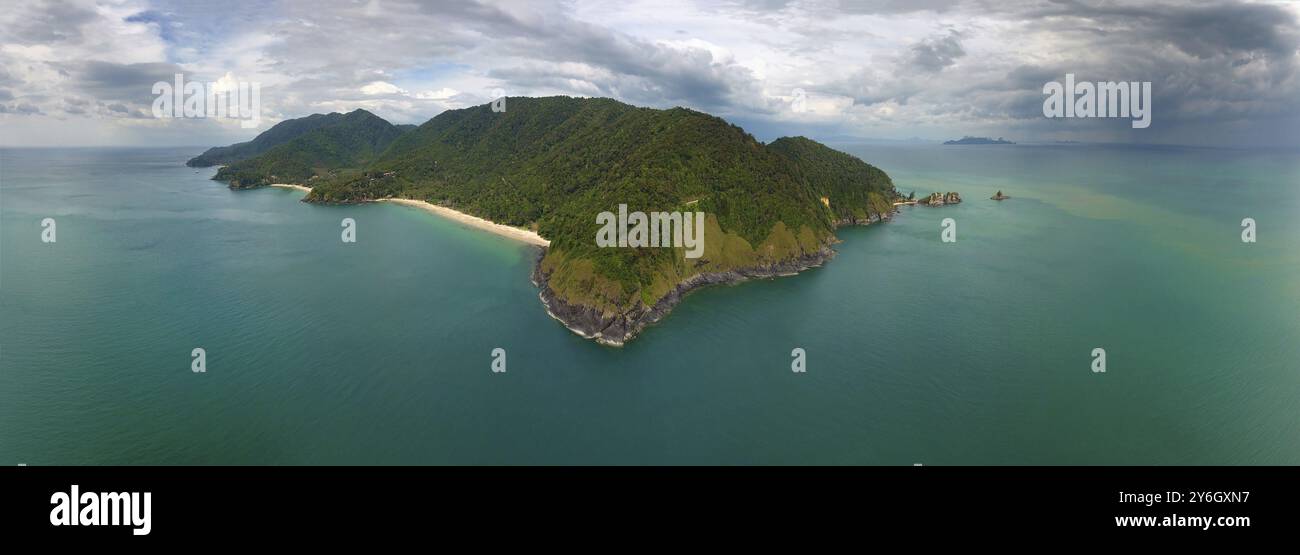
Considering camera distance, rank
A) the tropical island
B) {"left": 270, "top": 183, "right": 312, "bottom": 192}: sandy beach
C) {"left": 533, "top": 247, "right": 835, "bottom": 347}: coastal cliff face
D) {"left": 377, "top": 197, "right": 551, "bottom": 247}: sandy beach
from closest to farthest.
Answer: {"left": 533, "top": 247, "right": 835, "bottom": 347}: coastal cliff face, the tropical island, {"left": 377, "top": 197, "right": 551, "bottom": 247}: sandy beach, {"left": 270, "top": 183, "right": 312, "bottom": 192}: sandy beach

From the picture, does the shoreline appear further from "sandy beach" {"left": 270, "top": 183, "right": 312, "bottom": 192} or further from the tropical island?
"sandy beach" {"left": 270, "top": 183, "right": 312, "bottom": 192}

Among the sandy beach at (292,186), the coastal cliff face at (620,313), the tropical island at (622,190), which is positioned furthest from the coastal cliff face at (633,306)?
the sandy beach at (292,186)

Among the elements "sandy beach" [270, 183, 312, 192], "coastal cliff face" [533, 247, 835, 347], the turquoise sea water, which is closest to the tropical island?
"coastal cliff face" [533, 247, 835, 347]

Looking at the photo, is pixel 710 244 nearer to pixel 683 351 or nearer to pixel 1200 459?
pixel 683 351

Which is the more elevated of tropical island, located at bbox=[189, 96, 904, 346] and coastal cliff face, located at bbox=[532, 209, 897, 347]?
tropical island, located at bbox=[189, 96, 904, 346]

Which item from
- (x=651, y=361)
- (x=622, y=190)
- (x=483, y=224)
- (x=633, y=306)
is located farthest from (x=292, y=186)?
(x=651, y=361)

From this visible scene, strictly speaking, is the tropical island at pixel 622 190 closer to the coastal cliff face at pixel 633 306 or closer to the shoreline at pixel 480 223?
the coastal cliff face at pixel 633 306
